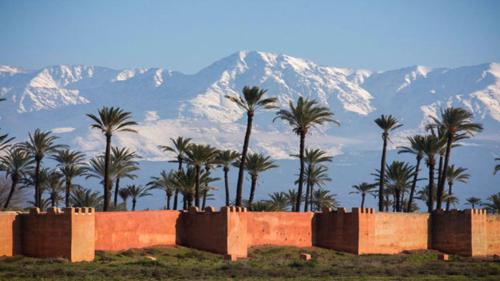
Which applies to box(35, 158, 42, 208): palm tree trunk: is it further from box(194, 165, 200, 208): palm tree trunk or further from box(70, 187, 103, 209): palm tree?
box(194, 165, 200, 208): palm tree trunk

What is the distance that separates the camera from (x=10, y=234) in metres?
50.6

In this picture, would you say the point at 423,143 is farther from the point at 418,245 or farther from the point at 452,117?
the point at 418,245

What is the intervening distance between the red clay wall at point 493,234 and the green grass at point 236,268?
505 inches

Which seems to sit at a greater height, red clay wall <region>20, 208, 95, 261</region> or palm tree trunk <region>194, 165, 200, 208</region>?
palm tree trunk <region>194, 165, 200, 208</region>

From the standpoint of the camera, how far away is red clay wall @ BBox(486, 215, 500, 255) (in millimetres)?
73875

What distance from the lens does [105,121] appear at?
72.3 meters

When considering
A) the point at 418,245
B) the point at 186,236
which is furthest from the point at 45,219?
the point at 418,245

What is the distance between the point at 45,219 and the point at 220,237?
36.7ft

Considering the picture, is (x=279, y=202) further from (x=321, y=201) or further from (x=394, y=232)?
(x=394, y=232)

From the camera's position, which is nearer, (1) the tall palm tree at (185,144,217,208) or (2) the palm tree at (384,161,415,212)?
(1) the tall palm tree at (185,144,217,208)

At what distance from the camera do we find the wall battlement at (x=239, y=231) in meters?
50.9

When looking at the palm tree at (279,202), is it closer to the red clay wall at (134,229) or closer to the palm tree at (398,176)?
the palm tree at (398,176)

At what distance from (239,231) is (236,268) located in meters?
9.66

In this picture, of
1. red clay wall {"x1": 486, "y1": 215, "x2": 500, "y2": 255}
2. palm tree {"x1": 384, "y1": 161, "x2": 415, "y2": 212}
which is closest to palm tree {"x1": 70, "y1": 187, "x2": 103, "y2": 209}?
palm tree {"x1": 384, "y1": 161, "x2": 415, "y2": 212}
